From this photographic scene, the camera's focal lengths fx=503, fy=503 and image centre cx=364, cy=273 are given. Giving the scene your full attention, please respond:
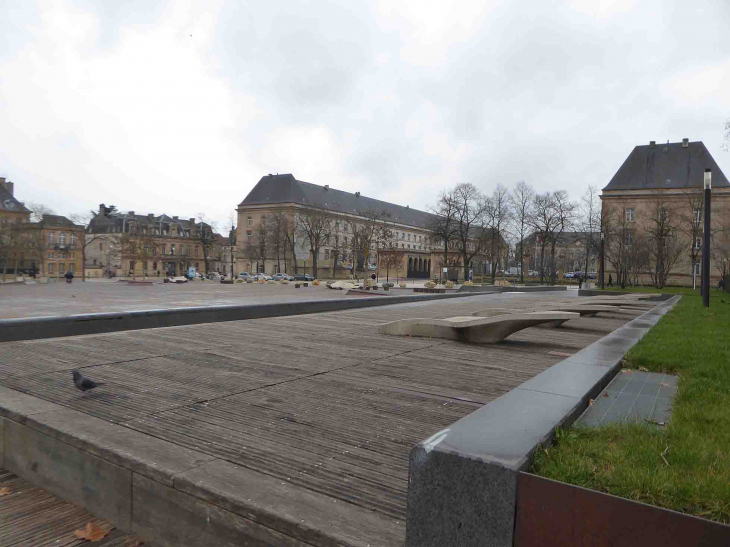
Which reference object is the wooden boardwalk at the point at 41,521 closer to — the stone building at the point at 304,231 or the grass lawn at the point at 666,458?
the grass lawn at the point at 666,458

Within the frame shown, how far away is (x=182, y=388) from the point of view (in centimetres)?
543

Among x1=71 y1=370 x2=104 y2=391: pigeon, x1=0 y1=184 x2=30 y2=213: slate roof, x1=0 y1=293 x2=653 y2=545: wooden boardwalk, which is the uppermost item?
x1=0 y1=184 x2=30 y2=213: slate roof

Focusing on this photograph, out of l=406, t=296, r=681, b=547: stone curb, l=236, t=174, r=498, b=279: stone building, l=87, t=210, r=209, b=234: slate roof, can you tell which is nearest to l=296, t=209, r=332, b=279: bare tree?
l=236, t=174, r=498, b=279: stone building

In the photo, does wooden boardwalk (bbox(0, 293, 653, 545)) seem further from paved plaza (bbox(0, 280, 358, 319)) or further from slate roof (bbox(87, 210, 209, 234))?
slate roof (bbox(87, 210, 209, 234))

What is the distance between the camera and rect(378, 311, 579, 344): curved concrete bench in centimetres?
870

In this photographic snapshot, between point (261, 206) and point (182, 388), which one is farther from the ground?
point (261, 206)

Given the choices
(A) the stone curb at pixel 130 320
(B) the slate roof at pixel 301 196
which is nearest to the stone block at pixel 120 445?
(A) the stone curb at pixel 130 320

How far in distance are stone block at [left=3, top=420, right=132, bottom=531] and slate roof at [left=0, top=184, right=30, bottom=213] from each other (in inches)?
3585

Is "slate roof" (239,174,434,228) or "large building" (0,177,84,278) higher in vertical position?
"slate roof" (239,174,434,228)

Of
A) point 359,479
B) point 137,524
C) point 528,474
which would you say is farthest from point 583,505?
point 137,524

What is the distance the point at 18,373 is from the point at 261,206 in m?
103

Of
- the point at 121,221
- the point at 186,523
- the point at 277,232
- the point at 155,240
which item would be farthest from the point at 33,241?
the point at 186,523

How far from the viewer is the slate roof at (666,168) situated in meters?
71.9

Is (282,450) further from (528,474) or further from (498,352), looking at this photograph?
(498,352)
